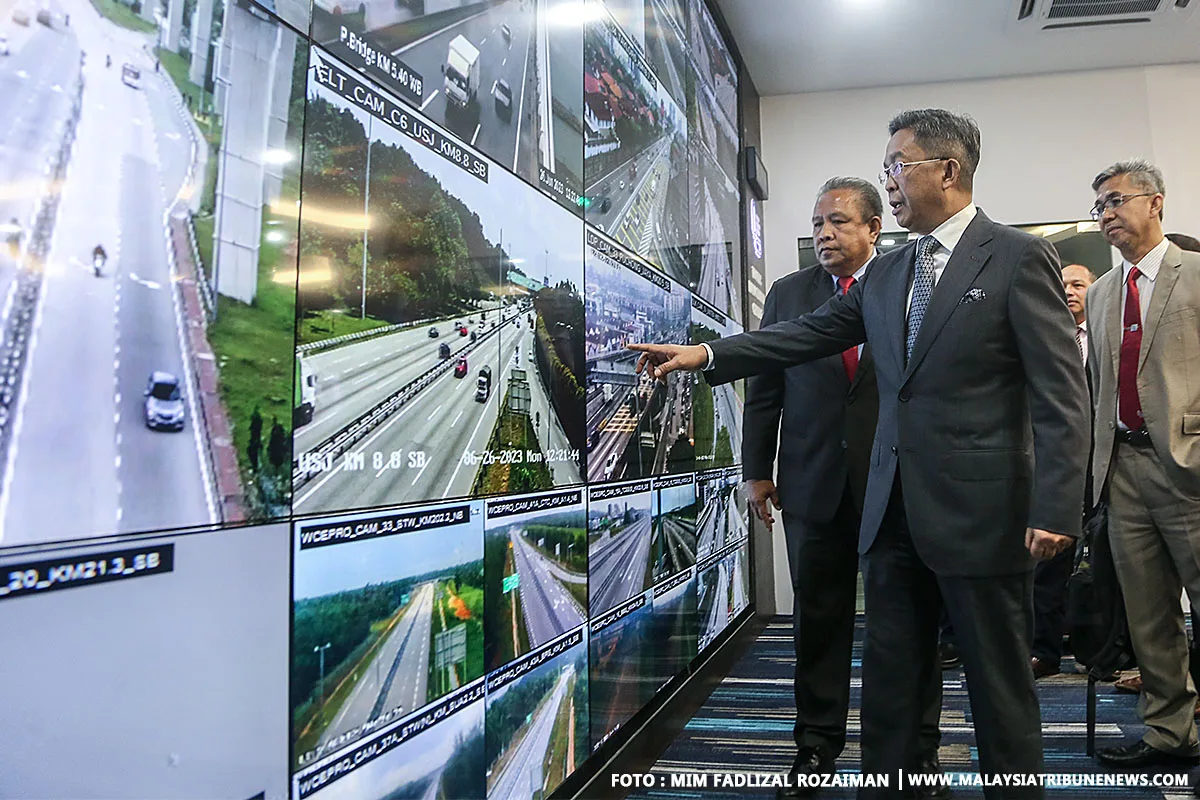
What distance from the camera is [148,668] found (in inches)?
33.9

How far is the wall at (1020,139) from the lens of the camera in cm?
505

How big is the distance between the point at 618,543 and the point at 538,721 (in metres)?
0.63

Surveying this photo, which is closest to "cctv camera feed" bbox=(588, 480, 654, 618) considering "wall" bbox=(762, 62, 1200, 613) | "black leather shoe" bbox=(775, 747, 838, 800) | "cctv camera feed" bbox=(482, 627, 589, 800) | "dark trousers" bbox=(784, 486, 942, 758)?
"cctv camera feed" bbox=(482, 627, 589, 800)

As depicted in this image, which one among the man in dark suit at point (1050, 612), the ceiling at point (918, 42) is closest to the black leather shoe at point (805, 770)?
the man in dark suit at point (1050, 612)

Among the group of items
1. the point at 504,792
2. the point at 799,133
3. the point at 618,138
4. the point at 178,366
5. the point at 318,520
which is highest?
the point at 799,133

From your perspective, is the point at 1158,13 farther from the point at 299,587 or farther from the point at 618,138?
the point at 299,587

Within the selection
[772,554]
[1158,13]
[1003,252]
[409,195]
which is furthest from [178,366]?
[1158,13]

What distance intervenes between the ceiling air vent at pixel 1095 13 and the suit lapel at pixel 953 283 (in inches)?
133

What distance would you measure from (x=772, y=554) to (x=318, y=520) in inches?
167

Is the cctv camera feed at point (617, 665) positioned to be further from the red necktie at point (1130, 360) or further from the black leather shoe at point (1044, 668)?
the black leather shoe at point (1044, 668)

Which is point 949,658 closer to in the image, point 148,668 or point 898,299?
point 898,299

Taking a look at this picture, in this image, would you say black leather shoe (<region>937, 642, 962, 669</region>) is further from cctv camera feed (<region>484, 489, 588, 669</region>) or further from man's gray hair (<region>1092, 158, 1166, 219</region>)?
cctv camera feed (<region>484, 489, 588, 669</region>)

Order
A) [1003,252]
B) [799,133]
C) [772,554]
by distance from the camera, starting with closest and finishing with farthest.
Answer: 1. [1003,252]
2. [772,554]
3. [799,133]

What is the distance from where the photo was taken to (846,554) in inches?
87.9
